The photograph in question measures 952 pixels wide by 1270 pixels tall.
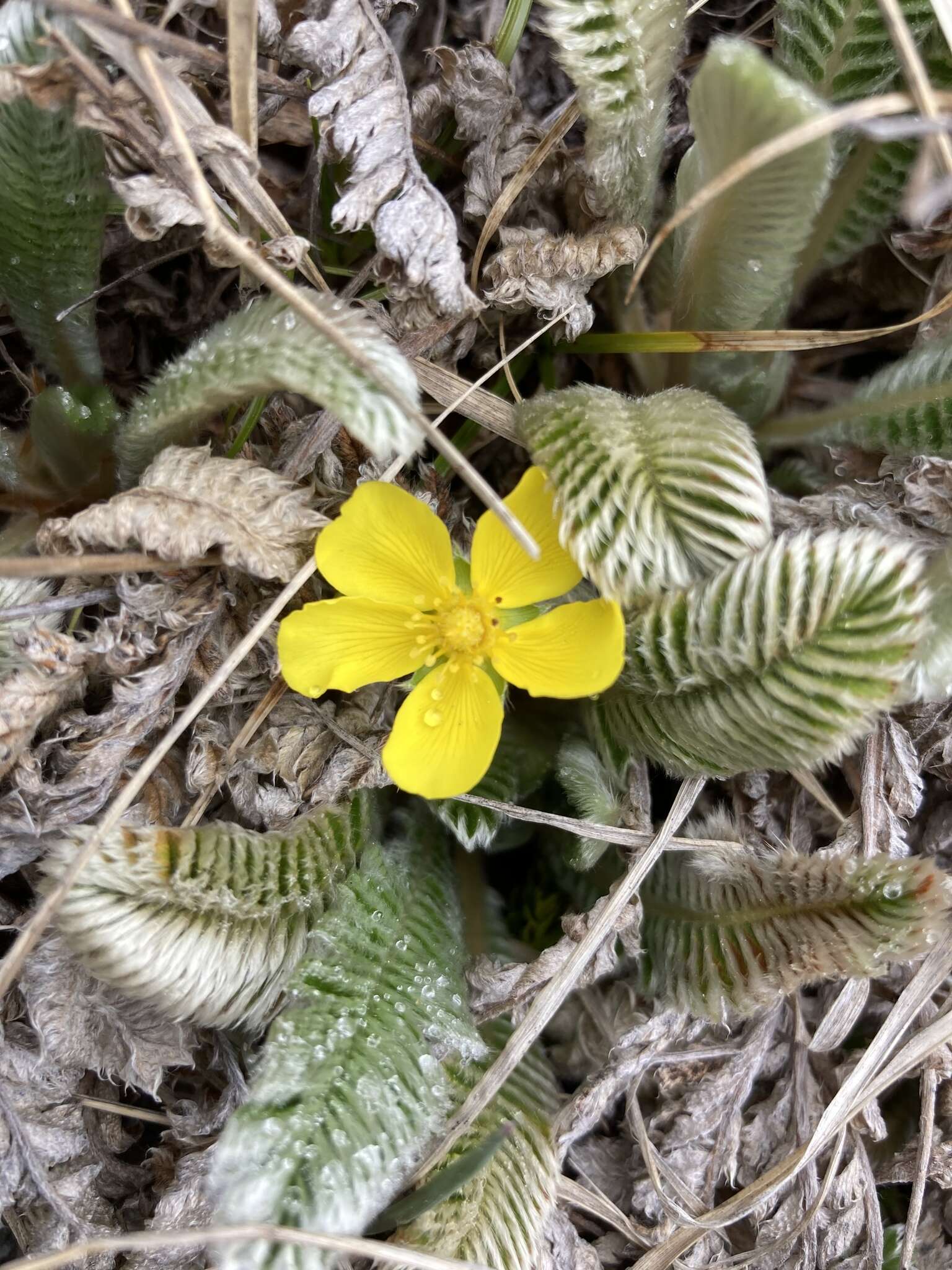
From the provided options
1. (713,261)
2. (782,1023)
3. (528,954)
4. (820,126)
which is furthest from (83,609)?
(782,1023)

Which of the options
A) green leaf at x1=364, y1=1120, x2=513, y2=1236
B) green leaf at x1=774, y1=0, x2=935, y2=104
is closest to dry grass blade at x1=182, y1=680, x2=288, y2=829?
green leaf at x1=364, y1=1120, x2=513, y2=1236

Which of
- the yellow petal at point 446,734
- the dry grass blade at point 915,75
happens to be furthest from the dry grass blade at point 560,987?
the dry grass blade at point 915,75

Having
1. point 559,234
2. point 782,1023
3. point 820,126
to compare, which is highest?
point 820,126

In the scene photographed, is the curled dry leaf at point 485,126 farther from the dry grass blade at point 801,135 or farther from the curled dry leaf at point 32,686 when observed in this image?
the curled dry leaf at point 32,686

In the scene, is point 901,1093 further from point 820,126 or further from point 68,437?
point 68,437

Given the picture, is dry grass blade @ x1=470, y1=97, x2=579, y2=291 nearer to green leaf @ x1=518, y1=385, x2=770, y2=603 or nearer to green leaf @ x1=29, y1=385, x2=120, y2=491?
green leaf @ x1=518, y1=385, x2=770, y2=603
